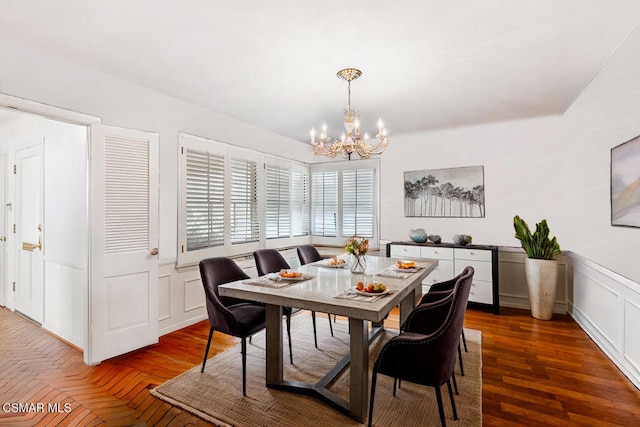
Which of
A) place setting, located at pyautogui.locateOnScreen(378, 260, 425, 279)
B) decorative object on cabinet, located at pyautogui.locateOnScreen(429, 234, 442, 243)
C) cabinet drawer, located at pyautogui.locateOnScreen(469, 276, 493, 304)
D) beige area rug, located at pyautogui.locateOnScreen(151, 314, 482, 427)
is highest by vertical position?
decorative object on cabinet, located at pyautogui.locateOnScreen(429, 234, 442, 243)

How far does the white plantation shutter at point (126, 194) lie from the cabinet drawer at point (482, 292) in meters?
4.16

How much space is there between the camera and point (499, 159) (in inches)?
183

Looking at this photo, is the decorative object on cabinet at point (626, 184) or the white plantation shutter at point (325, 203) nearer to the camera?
the decorative object on cabinet at point (626, 184)

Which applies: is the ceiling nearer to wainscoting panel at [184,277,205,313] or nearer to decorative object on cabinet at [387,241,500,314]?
decorative object on cabinet at [387,241,500,314]

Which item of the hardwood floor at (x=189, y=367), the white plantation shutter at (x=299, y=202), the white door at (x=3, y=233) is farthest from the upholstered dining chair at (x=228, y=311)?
the white door at (x=3, y=233)

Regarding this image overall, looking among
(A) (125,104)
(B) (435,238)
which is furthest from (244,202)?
(B) (435,238)

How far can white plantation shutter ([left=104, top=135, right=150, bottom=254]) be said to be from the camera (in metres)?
3.04

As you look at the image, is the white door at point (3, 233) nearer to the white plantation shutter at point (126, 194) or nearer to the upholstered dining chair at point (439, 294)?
the white plantation shutter at point (126, 194)

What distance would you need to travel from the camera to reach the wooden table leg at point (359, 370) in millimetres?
2059

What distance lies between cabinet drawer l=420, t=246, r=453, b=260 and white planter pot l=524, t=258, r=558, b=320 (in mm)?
977

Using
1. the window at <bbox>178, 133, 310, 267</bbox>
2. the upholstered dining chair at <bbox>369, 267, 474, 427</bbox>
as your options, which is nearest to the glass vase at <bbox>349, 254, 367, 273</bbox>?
the upholstered dining chair at <bbox>369, 267, 474, 427</bbox>

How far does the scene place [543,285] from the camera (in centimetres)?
400

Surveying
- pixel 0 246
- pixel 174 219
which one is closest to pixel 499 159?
pixel 174 219

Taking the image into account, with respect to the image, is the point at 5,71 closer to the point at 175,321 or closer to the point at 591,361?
the point at 175,321
